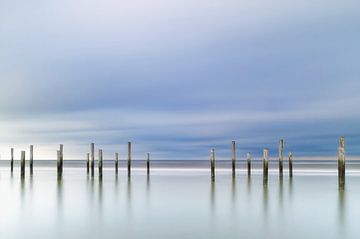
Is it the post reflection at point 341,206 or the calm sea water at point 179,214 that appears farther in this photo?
the post reflection at point 341,206

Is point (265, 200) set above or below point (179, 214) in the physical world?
below

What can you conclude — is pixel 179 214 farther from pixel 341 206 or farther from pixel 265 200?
pixel 341 206

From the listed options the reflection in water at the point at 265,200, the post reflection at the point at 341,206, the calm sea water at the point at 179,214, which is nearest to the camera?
the calm sea water at the point at 179,214

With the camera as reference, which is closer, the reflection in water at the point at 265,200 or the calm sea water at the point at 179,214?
the calm sea water at the point at 179,214

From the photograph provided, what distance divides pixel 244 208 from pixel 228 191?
659 centimetres

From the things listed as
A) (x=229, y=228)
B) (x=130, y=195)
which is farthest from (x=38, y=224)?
(x=130, y=195)

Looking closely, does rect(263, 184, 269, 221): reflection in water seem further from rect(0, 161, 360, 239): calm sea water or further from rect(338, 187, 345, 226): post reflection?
rect(338, 187, 345, 226): post reflection

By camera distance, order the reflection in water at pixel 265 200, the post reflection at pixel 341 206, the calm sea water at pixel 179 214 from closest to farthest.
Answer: the calm sea water at pixel 179 214 < the post reflection at pixel 341 206 < the reflection in water at pixel 265 200

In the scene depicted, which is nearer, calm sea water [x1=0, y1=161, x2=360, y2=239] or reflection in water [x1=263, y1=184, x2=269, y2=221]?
calm sea water [x1=0, y1=161, x2=360, y2=239]

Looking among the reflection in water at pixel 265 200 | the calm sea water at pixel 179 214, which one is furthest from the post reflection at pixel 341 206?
the reflection in water at pixel 265 200

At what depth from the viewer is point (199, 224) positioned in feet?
42.7

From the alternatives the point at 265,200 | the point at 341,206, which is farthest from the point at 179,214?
the point at 341,206

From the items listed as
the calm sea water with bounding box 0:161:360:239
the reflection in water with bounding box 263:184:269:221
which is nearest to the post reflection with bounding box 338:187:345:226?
the calm sea water with bounding box 0:161:360:239

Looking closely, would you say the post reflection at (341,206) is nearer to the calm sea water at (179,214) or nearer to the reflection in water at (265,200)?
the calm sea water at (179,214)
